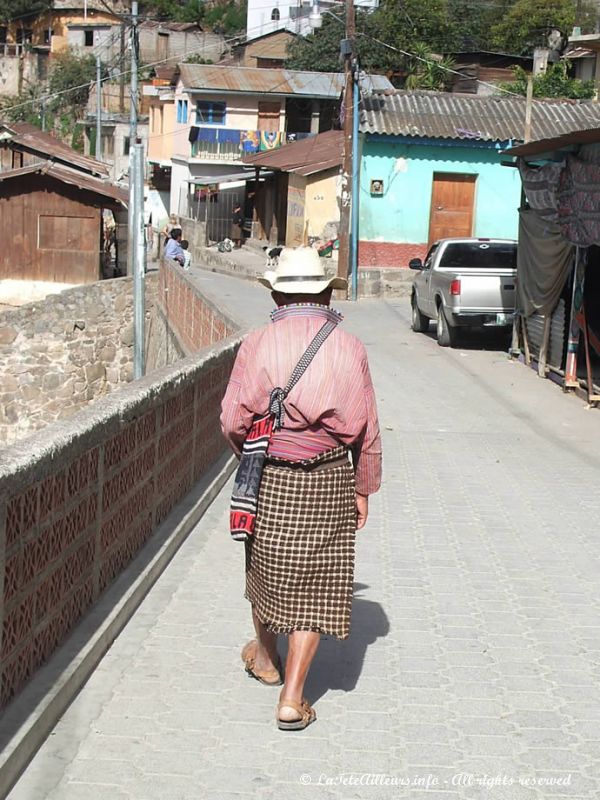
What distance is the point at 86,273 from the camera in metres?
33.9

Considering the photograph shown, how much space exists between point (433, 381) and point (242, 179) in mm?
32529

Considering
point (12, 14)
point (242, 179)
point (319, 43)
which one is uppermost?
point (12, 14)

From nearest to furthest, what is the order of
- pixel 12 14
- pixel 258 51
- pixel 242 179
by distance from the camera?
1. pixel 242 179
2. pixel 258 51
3. pixel 12 14

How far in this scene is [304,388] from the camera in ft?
14.5

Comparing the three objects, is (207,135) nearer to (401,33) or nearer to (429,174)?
(401,33)

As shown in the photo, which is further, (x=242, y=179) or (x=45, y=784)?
(x=242, y=179)

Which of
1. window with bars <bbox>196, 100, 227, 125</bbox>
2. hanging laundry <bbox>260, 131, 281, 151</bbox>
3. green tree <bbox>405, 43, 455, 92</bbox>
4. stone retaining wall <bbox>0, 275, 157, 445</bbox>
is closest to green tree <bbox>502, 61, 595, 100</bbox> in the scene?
green tree <bbox>405, 43, 455, 92</bbox>

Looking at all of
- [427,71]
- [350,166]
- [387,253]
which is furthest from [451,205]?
[427,71]

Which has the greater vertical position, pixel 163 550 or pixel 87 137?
pixel 87 137

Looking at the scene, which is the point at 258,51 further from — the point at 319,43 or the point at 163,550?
the point at 163,550

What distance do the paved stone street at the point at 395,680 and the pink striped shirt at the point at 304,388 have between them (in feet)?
A: 3.70

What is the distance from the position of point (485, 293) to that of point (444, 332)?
1317 mm

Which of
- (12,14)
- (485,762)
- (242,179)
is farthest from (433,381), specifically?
(12,14)

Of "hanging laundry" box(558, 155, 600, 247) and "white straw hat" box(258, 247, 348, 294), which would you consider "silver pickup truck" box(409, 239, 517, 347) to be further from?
"white straw hat" box(258, 247, 348, 294)
